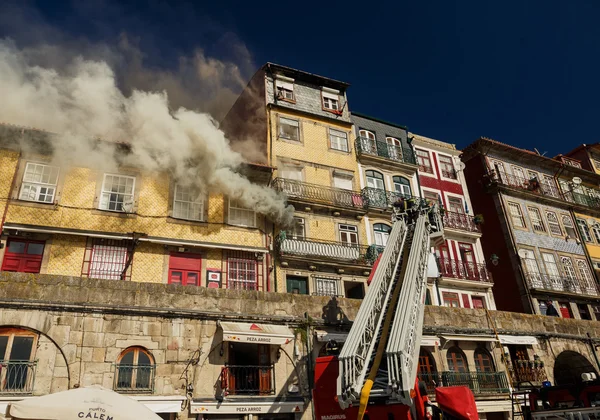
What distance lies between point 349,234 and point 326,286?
3.44 meters

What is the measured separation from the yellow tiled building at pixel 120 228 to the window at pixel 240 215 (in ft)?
0.15

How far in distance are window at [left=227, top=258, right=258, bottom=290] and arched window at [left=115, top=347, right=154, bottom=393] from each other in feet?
22.5

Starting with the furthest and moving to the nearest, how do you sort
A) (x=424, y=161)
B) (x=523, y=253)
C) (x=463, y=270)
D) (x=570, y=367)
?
(x=424, y=161)
(x=523, y=253)
(x=463, y=270)
(x=570, y=367)

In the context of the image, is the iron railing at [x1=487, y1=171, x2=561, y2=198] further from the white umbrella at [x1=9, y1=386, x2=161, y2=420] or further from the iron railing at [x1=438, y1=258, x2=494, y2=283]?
the white umbrella at [x1=9, y1=386, x2=161, y2=420]

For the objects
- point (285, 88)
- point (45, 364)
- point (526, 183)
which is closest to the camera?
point (45, 364)

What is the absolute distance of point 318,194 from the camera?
2525 cm

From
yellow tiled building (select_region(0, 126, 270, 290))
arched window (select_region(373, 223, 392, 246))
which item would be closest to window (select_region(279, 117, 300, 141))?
yellow tiled building (select_region(0, 126, 270, 290))

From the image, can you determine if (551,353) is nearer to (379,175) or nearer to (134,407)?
(379,175)

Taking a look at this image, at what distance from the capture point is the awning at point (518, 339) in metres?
20.8

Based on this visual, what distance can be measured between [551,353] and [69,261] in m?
21.0

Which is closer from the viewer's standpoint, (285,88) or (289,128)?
(289,128)

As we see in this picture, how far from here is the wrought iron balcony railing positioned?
29.3 metres

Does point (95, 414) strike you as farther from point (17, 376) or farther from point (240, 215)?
point (240, 215)

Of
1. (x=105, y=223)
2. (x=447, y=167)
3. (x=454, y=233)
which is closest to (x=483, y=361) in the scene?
(x=454, y=233)
